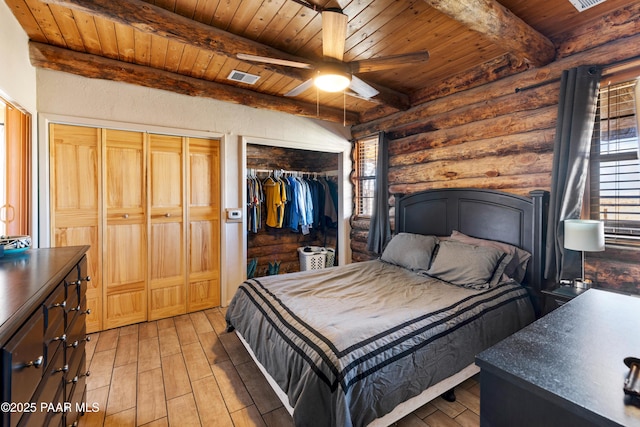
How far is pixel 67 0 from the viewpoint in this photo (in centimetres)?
182

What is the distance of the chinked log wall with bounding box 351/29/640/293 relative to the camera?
224 cm

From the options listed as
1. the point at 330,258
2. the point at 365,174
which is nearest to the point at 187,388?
the point at 330,258

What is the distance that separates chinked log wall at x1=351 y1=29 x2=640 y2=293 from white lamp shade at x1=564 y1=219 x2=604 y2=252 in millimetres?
395

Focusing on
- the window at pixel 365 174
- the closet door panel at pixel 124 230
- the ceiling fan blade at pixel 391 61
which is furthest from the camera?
the window at pixel 365 174

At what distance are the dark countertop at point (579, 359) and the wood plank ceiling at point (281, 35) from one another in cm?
177

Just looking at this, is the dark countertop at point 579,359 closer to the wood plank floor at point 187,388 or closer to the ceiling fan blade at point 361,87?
the wood plank floor at point 187,388

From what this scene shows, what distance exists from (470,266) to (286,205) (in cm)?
283

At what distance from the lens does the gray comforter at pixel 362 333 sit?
4.68 ft

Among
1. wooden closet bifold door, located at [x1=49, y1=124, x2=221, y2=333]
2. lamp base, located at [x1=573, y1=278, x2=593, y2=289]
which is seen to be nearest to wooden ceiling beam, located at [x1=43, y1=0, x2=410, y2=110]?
wooden closet bifold door, located at [x1=49, y1=124, x2=221, y2=333]

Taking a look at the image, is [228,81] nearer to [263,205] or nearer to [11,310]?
[263,205]

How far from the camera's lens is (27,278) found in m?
1.08

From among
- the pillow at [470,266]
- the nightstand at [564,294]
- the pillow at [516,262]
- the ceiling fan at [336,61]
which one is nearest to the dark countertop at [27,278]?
the ceiling fan at [336,61]

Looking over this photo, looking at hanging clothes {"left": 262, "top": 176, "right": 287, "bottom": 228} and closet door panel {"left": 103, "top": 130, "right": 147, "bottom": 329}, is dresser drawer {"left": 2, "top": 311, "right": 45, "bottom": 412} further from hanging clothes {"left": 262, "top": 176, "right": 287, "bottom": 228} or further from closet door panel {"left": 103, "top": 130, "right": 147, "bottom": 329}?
hanging clothes {"left": 262, "top": 176, "right": 287, "bottom": 228}

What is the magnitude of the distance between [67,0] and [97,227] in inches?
77.5
